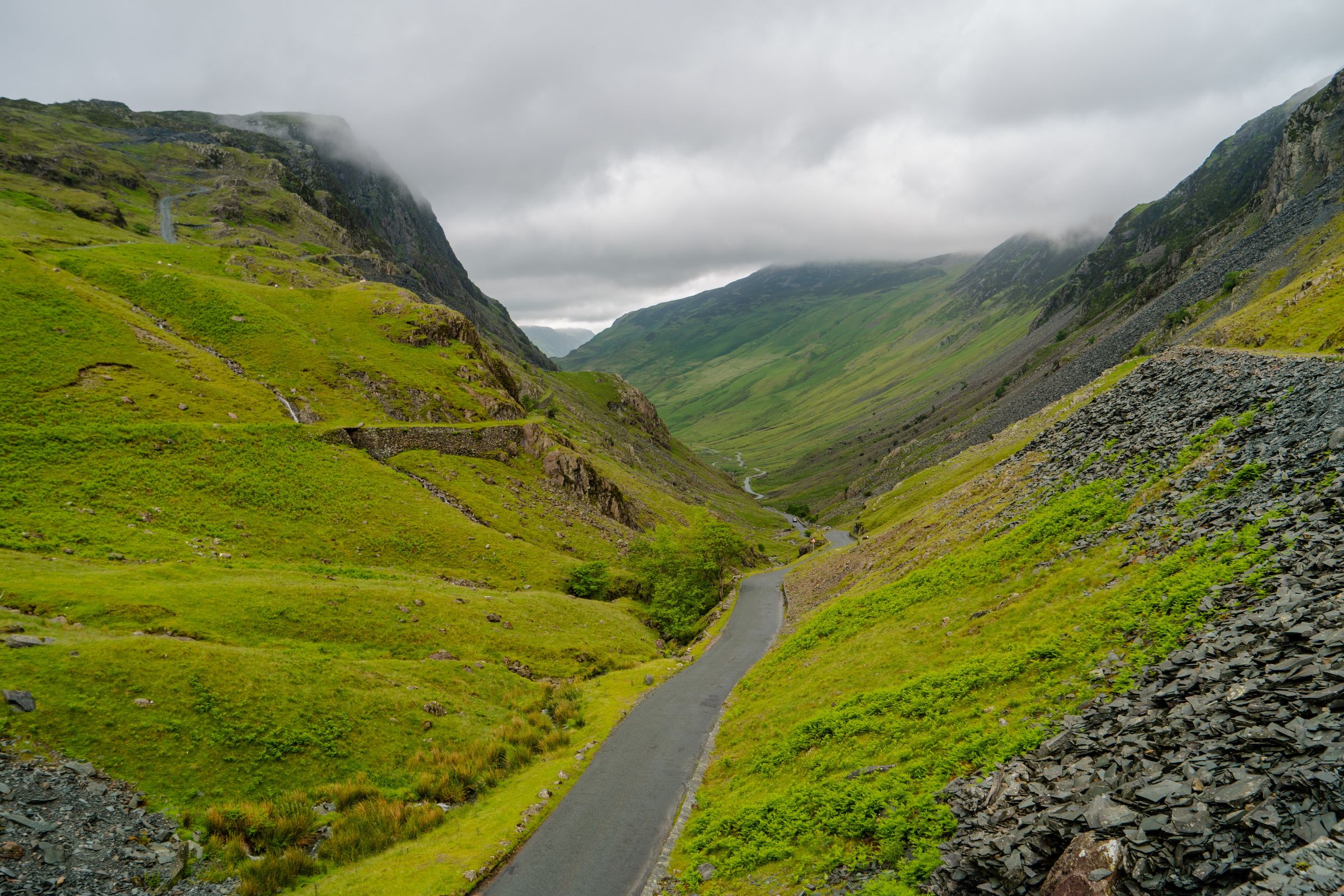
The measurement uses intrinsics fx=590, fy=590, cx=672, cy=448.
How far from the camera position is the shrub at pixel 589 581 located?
64.4m

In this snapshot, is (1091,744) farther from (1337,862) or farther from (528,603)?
(528,603)

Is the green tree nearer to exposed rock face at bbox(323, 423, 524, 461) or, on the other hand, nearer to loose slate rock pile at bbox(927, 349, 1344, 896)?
exposed rock face at bbox(323, 423, 524, 461)

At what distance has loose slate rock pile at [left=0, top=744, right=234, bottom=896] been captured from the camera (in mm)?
17859

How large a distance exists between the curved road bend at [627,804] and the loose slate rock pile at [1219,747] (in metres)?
14.3

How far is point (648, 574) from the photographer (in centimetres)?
7356

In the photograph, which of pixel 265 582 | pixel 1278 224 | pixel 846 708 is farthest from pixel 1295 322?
pixel 1278 224

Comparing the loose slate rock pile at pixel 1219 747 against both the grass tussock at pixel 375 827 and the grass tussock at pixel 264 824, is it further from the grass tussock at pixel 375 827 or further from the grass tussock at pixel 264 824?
the grass tussock at pixel 264 824

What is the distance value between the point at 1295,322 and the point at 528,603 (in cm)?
7798

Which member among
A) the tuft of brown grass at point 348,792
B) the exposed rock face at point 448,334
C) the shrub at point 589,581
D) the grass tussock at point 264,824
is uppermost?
the exposed rock face at point 448,334

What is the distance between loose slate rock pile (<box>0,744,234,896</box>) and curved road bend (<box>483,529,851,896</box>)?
11.0 metres

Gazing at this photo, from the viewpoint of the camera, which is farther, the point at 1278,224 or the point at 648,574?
the point at 1278,224

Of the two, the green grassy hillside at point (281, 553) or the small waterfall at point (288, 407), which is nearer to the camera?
the green grassy hillside at point (281, 553)

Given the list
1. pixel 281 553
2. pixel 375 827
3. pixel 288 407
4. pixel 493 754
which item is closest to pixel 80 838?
pixel 375 827

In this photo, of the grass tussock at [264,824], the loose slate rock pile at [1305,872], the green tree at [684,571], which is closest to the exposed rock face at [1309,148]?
the green tree at [684,571]
